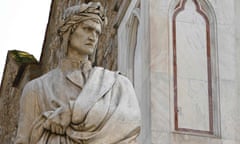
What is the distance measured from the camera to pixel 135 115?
6.51 metres

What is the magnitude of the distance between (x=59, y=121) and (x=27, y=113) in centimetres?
27

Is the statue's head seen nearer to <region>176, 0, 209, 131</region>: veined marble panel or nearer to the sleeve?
the sleeve

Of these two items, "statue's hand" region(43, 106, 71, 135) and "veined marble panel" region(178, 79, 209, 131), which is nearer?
"statue's hand" region(43, 106, 71, 135)

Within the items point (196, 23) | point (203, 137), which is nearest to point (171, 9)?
point (196, 23)

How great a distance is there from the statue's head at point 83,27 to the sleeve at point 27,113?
35 cm

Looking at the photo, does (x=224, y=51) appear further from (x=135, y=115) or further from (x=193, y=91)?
(x=135, y=115)

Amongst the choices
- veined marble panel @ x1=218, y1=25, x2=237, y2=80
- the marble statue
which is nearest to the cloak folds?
the marble statue

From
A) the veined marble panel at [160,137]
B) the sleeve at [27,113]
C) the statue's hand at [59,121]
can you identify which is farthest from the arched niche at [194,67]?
the statue's hand at [59,121]

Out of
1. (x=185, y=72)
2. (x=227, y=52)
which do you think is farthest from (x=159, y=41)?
(x=227, y=52)

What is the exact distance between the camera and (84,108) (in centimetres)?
645

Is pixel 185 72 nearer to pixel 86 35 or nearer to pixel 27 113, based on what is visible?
pixel 86 35

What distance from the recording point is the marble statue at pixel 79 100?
6426 millimetres

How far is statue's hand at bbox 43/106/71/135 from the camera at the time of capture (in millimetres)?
6453

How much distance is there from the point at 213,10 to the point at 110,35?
6.20 ft
